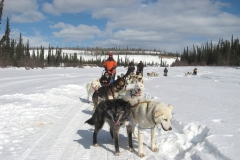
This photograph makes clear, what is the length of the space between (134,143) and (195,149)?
59.7 inches

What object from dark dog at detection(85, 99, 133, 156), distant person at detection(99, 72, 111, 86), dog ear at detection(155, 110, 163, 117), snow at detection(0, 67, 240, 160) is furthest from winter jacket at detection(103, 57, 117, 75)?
dog ear at detection(155, 110, 163, 117)

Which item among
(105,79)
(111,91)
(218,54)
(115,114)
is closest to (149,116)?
(115,114)

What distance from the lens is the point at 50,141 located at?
513 cm

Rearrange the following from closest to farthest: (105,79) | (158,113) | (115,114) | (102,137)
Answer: (158,113) → (115,114) → (102,137) → (105,79)

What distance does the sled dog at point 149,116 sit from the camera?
3.84m

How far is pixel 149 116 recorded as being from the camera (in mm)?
4137

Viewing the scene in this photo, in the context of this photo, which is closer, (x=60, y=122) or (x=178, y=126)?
(x=178, y=126)

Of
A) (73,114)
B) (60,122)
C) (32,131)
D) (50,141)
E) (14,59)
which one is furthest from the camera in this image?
(14,59)

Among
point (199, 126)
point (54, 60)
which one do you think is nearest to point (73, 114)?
point (199, 126)

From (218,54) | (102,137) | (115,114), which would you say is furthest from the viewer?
(218,54)

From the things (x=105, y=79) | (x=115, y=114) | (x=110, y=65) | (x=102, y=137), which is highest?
(x=110, y=65)

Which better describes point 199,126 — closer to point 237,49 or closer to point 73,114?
point 73,114

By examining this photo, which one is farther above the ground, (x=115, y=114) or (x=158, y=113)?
(x=158, y=113)

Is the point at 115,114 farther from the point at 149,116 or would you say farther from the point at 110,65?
the point at 110,65
